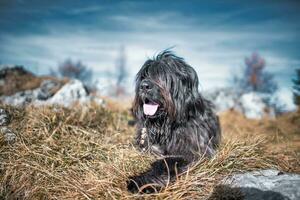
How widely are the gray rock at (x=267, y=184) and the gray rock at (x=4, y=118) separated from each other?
12.5 ft

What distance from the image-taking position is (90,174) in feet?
12.0

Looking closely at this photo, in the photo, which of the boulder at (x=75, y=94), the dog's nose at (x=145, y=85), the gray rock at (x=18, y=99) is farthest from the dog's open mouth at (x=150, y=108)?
the boulder at (x=75, y=94)

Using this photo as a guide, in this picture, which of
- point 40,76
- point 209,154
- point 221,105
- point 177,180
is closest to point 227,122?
point 221,105

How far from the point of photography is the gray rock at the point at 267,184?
2.86 m

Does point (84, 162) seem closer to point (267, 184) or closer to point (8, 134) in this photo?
point (8, 134)

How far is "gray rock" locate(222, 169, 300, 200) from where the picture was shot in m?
2.86

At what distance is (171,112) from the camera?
4059mm

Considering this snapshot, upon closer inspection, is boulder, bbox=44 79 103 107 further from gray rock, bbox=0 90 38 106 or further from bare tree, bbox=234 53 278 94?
bare tree, bbox=234 53 278 94

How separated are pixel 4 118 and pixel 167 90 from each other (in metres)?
3.04

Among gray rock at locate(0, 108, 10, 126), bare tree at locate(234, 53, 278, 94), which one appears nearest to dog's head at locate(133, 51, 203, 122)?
gray rock at locate(0, 108, 10, 126)

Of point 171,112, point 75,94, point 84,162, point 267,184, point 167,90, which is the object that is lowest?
point 84,162

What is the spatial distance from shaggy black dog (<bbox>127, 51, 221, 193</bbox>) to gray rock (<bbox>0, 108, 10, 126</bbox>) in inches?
94.4

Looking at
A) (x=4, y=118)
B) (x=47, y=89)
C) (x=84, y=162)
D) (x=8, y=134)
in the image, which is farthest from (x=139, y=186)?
(x=47, y=89)

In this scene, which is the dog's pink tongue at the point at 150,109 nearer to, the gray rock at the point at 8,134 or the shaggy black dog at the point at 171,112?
the shaggy black dog at the point at 171,112
